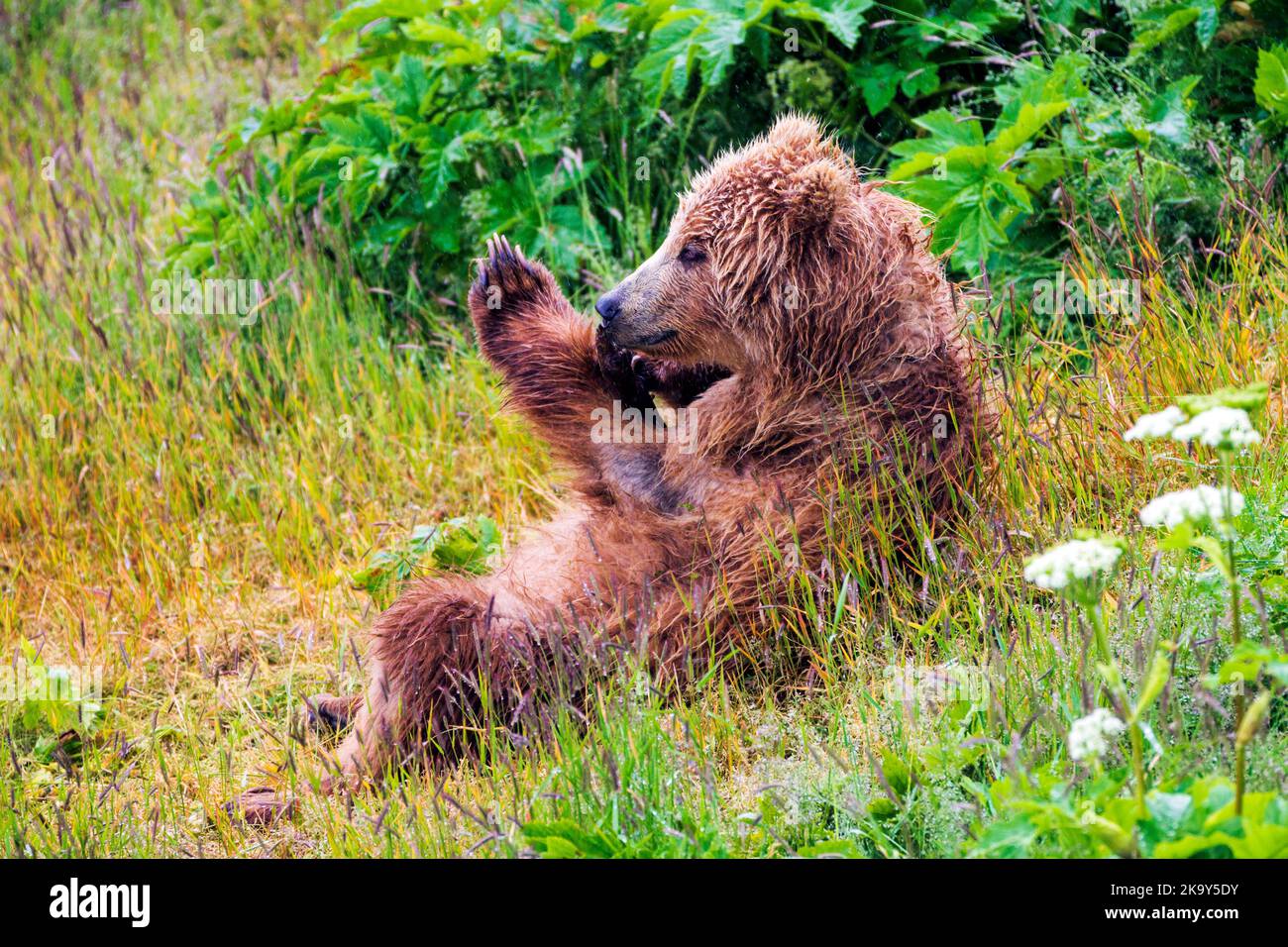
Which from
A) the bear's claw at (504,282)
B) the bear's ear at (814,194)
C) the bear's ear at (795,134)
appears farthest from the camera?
the bear's claw at (504,282)

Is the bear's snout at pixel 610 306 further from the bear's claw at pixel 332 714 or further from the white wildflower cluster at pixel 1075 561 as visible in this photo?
the white wildflower cluster at pixel 1075 561

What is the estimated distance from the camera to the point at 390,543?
524 cm

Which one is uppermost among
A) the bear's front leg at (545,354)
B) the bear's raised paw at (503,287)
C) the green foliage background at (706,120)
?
the green foliage background at (706,120)

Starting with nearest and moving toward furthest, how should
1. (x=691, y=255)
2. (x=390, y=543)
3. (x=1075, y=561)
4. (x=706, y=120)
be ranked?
(x=1075, y=561) → (x=691, y=255) → (x=390, y=543) → (x=706, y=120)

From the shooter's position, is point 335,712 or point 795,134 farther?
point 335,712

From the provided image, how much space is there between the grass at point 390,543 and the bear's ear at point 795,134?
77cm

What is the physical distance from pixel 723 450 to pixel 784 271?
0.57 meters

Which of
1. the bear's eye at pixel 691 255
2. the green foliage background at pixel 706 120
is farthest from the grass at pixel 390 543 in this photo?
the bear's eye at pixel 691 255

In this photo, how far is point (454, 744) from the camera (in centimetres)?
377

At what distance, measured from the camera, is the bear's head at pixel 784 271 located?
395 cm

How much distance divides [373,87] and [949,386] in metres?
3.35

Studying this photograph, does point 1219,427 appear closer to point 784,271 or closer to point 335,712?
point 784,271

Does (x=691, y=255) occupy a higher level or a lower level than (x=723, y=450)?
higher

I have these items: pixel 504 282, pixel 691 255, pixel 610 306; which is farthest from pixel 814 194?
pixel 504 282
